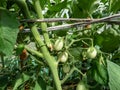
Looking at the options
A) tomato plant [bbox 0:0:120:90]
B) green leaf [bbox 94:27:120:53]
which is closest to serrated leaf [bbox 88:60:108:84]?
tomato plant [bbox 0:0:120:90]

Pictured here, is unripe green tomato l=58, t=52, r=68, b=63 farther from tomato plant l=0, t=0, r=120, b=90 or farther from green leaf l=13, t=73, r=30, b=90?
green leaf l=13, t=73, r=30, b=90

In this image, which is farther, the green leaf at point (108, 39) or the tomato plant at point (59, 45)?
the green leaf at point (108, 39)

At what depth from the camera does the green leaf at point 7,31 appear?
693 millimetres

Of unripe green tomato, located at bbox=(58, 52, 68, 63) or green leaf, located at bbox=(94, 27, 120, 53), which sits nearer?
unripe green tomato, located at bbox=(58, 52, 68, 63)

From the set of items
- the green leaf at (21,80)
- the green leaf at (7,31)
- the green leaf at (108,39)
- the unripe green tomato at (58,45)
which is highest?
the green leaf at (7,31)

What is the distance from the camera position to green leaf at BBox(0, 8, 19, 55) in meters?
0.69

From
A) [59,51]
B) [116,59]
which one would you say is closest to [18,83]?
[59,51]

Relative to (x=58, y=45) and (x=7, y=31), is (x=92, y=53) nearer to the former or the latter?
(x=58, y=45)

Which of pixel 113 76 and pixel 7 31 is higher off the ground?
pixel 7 31

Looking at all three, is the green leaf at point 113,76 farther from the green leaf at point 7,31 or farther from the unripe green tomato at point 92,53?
the green leaf at point 7,31

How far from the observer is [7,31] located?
27.8 inches

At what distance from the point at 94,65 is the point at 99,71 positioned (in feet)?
0.10

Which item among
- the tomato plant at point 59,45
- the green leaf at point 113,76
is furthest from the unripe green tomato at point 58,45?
the green leaf at point 113,76

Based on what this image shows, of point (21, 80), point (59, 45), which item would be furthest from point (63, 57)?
point (21, 80)
